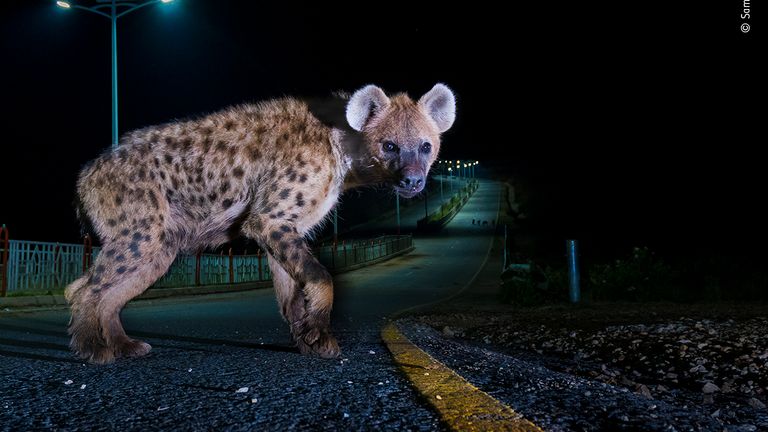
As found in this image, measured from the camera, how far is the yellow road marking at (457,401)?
2.50 meters

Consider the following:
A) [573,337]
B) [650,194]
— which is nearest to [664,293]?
[573,337]

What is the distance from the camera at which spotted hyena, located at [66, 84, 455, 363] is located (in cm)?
468

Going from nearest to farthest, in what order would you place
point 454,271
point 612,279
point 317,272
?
point 317,272
point 612,279
point 454,271

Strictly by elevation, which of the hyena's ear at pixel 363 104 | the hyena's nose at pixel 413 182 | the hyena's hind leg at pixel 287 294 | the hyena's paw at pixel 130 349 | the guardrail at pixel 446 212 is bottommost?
the hyena's paw at pixel 130 349

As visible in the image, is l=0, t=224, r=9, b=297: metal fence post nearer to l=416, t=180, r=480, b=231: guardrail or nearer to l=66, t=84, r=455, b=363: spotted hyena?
l=66, t=84, r=455, b=363: spotted hyena

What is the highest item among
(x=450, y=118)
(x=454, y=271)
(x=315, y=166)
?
(x=450, y=118)

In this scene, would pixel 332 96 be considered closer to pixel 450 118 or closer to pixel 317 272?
pixel 450 118

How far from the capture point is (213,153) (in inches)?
201

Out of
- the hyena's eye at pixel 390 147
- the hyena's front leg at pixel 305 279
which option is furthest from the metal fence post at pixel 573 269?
the hyena's front leg at pixel 305 279

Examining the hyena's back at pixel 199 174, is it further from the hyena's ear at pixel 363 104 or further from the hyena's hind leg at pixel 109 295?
the hyena's ear at pixel 363 104

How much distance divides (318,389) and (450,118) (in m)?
2.73

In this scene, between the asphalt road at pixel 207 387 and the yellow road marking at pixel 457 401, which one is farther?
the asphalt road at pixel 207 387

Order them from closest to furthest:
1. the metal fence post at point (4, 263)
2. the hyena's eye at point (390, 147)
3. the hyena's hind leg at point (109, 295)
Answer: the hyena's hind leg at point (109, 295), the hyena's eye at point (390, 147), the metal fence post at point (4, 263)

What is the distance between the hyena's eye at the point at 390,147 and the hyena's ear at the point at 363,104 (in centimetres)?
23
